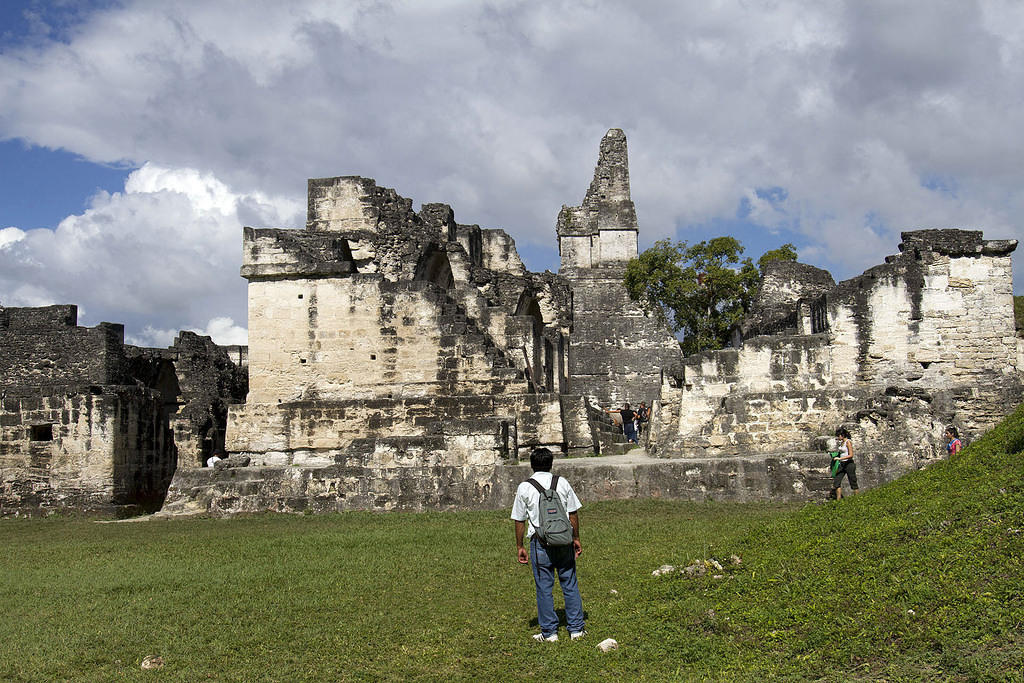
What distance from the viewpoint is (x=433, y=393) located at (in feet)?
52.7

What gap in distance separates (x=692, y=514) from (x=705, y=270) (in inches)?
851

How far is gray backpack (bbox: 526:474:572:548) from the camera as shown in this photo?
603 centimetres

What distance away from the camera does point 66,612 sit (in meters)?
7.20

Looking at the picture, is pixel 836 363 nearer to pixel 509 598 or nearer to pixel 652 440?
pixel 652 440

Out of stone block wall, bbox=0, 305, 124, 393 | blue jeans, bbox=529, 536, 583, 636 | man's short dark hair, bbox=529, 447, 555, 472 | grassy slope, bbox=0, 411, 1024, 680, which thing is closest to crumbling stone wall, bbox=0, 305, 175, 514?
stone block wall, bbox=0, 305, 124, 393

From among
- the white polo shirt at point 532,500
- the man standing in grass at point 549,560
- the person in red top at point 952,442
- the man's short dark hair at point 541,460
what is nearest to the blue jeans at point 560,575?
the man standing in grass at point 549,560

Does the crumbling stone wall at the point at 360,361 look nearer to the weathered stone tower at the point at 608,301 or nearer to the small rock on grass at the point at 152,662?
the small rock on grass at the point at 152,662

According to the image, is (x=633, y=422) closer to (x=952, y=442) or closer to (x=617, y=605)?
(x=952, y=442)

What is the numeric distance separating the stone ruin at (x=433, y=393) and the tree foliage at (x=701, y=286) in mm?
10140

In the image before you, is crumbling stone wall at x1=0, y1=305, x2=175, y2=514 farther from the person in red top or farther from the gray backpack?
the person in red top

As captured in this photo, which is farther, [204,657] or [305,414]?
[305,414]

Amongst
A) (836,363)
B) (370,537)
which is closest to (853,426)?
(836,363)

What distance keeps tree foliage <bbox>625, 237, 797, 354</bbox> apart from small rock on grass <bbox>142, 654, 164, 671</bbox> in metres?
26.6

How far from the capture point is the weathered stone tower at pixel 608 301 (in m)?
37.6
